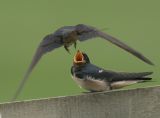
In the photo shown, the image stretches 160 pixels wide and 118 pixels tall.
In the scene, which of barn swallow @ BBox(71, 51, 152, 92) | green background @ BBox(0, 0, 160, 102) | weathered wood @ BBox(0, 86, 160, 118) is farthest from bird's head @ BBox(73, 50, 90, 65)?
green background @ BBox(0, 0, 160, 102)

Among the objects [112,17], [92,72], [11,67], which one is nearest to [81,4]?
[112,17]

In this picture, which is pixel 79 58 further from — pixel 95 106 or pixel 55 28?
pixel 55 28

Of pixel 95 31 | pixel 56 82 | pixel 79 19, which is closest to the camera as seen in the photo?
pixel 95 31

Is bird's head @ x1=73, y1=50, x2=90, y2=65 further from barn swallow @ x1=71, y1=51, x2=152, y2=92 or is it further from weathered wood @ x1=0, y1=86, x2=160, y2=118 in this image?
weathered wood @ x1=0, y1=86, x2=160, y2=118

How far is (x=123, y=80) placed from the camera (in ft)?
11.3

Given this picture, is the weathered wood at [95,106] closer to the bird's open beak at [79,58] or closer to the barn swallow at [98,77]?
the barn swallow at [98,77]

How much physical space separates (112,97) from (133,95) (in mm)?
82

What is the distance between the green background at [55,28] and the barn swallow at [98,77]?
2502mm

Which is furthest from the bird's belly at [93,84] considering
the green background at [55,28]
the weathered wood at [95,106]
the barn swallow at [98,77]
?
the green background at [55,28]

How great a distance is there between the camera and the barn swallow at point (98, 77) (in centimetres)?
340

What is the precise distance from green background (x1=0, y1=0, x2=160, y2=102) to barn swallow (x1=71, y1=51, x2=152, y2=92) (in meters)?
2.50

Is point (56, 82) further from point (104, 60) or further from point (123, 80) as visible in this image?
point (123, 80)

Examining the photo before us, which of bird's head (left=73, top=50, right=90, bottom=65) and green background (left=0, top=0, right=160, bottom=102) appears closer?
bird's head (left=73, top=50, right=90, bottom=65)

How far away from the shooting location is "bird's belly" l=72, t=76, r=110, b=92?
3496 mm
